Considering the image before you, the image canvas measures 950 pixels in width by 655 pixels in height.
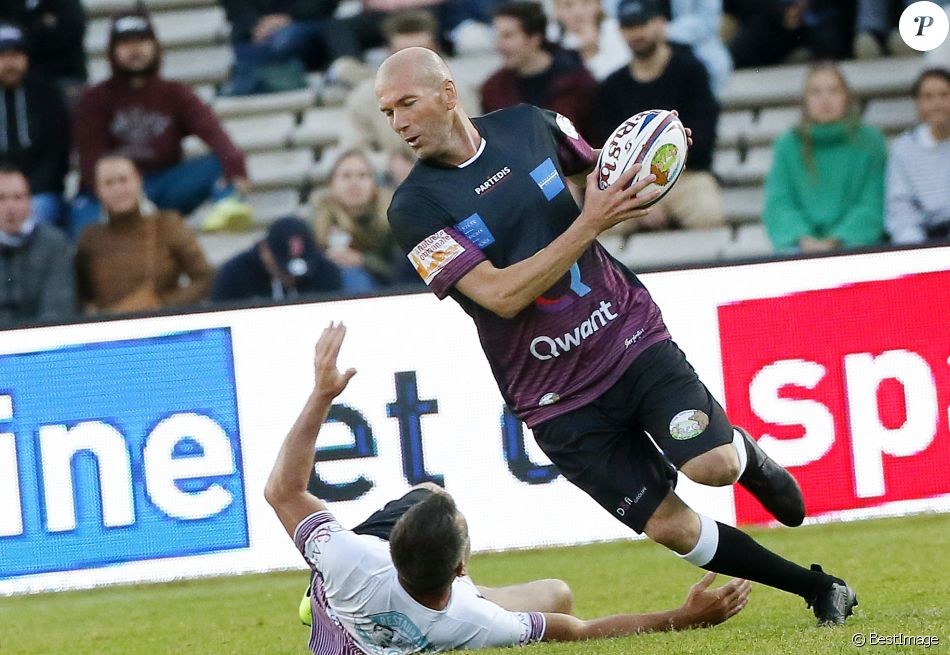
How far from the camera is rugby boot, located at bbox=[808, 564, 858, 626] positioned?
5.05 meters

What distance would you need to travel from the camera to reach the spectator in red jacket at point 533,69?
9.41 meters

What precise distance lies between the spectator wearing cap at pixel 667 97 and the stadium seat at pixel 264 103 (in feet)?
9.05

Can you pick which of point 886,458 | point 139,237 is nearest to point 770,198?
point 886,458

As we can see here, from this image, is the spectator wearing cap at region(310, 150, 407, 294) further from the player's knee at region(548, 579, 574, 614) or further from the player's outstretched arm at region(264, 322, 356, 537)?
the player's outstretched arm at region(264, 322, 356, 537)

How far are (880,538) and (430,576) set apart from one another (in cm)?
335

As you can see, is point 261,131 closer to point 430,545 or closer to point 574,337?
point 574,337

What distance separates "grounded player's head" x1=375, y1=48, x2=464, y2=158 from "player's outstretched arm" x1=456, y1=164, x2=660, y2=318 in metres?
0.49

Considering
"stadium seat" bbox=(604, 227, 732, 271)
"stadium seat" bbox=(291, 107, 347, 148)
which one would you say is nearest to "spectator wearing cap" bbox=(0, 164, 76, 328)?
"stadium seat" bbox=(291, 107, 347, 148)

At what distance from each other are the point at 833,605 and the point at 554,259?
149cm

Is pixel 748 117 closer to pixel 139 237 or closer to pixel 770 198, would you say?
pixel 770 198

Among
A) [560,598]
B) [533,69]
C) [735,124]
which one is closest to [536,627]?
[560,598]

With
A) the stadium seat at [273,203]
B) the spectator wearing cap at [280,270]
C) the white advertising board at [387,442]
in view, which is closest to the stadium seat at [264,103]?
the stadium seat at [273,203]

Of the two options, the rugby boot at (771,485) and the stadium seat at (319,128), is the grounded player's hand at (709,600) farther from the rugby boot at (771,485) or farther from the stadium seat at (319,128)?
the stadium seat at (319,128)

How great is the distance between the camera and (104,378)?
7719 mm
